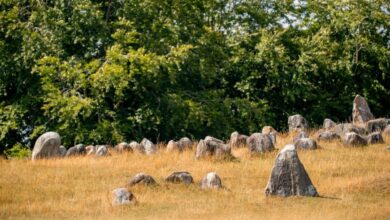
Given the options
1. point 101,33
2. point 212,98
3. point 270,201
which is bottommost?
point 270,201

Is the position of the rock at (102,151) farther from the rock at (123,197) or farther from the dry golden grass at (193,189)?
the rock at (123,197)

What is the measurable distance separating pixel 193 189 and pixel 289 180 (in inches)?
101

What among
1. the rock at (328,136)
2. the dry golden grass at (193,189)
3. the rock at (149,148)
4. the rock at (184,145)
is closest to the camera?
the dry golden grass at (193,189)

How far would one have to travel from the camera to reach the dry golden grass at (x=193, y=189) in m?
15.9

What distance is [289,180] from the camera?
17938 millimetres

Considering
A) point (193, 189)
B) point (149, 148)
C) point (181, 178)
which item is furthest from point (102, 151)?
point (193, 189)

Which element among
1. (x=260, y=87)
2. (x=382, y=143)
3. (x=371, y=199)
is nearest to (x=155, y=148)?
(x=382, y=143)

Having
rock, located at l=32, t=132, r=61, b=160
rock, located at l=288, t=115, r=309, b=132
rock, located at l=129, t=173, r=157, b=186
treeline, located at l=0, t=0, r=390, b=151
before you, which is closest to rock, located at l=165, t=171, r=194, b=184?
rock, located at l=129, t=173, r=157, b=186

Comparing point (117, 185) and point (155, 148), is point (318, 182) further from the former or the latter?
point (155, 148)

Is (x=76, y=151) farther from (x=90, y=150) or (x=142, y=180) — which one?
(x=142, y=180)

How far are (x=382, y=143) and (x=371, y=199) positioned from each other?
8625mm

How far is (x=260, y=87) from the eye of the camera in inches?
1497

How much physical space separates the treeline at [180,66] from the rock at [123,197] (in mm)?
11869

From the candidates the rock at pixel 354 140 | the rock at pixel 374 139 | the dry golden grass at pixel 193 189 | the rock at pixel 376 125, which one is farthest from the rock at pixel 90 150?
the rock at pixel 376 125
